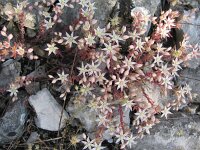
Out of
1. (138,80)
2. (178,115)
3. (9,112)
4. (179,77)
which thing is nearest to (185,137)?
(178,115)

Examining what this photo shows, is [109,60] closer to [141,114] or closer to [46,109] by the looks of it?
[141,114]

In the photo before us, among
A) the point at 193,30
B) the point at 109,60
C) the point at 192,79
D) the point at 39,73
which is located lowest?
the point at 192,79

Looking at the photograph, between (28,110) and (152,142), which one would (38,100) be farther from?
(152,142)

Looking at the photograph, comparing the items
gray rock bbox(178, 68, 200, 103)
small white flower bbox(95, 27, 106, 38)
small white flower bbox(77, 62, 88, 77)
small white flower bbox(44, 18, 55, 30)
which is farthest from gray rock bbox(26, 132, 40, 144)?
gray rock bbox(178, 68, 200, 103)

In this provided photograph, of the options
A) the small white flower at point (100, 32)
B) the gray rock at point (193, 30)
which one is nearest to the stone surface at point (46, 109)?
the small white flower at point (100, 32)

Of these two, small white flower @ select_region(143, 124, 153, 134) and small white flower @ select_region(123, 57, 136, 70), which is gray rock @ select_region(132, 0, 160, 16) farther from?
small white flower @ select_region(143, 124, 153, 134)

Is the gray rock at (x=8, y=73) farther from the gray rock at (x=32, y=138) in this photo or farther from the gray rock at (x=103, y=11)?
the gray rock at (x=103, y=11)

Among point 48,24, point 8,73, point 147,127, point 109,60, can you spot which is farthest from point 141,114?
point 8,73
